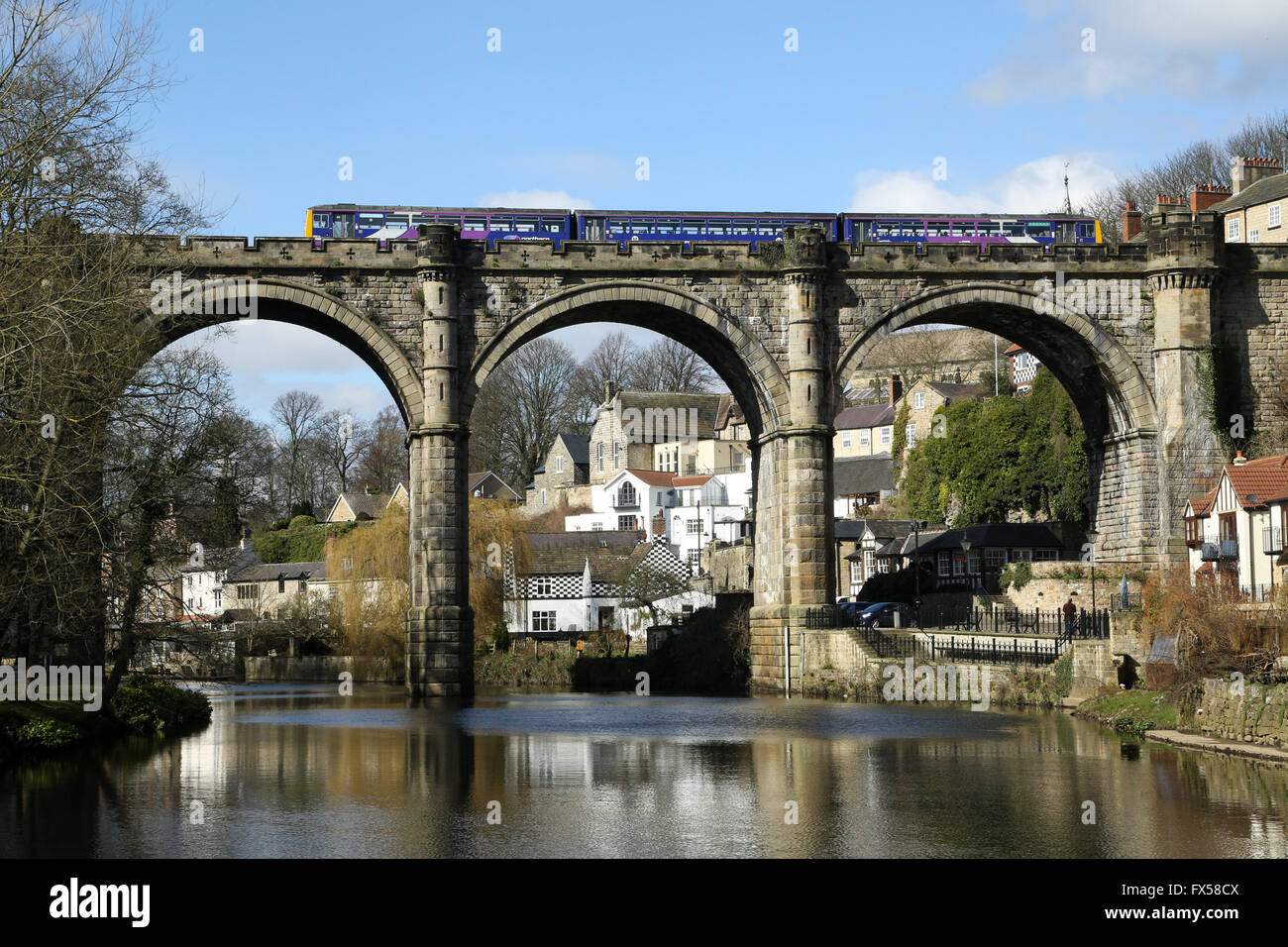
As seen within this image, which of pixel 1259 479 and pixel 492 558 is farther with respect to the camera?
pixel 492 558

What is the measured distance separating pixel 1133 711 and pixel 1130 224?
3438 centimetres

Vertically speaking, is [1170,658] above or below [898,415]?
below

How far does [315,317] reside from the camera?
39.4 metres

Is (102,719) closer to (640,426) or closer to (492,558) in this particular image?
(492,558)

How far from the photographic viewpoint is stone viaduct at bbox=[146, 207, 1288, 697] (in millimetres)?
38688

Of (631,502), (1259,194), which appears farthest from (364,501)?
(1259,194)

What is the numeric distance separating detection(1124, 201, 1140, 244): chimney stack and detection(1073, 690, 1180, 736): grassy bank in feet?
101

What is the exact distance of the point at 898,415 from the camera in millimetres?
80250

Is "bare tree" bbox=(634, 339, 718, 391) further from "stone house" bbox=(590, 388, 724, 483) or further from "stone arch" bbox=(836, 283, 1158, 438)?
"stone arch" bbox=(836, 283, 1158, 438)

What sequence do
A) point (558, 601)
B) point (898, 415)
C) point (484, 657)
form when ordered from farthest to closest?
point (898, 415), point (558, 601), point (484, 657)

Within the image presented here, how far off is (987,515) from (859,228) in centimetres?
1942

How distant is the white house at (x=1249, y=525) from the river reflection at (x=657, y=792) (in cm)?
643
